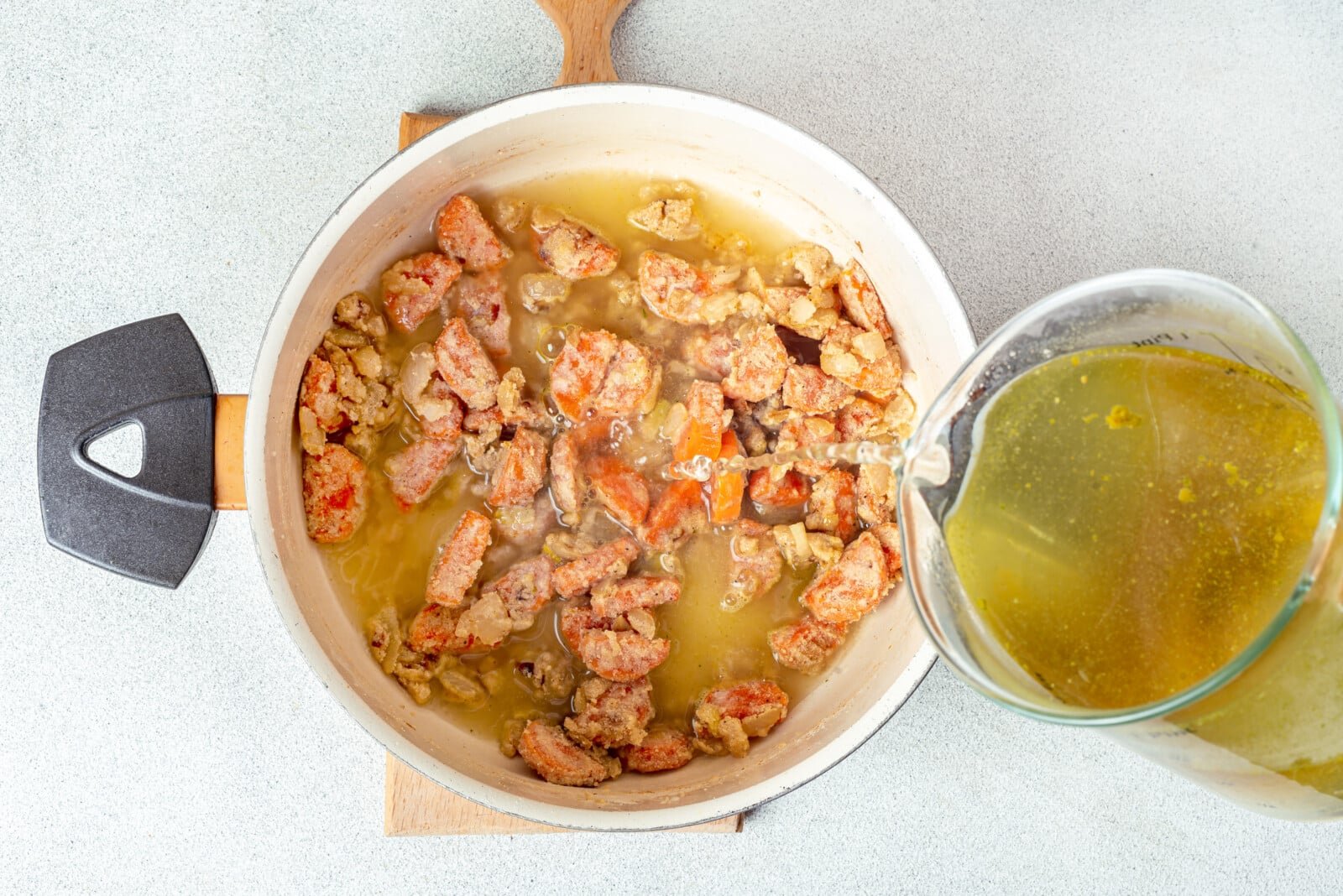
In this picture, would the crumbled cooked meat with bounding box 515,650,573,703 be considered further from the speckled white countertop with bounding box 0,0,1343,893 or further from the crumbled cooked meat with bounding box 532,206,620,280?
the crumbled cooked meat with bounding box 532,206,620,280

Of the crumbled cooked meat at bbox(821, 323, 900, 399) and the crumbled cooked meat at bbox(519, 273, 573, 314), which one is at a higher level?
the crumbled cooked meat at bbox(519, 273, 573, 314)

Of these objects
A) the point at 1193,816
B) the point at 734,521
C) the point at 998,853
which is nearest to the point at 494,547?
the point at 734,521

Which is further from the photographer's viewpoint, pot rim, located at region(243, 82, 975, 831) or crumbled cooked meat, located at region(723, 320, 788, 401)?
crumbled cooked meat, located at region(723, 320, 788, 401)

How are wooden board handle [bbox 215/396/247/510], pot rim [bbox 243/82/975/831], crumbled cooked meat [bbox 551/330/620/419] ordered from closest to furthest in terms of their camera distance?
pot rim [bbox 243/82/975/831], wooden board handle [bbox 215/396/247/510], crumbled cooked meat [bbox 551/330/620/419]

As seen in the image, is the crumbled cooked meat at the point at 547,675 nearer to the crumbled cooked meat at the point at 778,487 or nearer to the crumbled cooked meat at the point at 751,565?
the crumbled cooked meat at the point at 751,565

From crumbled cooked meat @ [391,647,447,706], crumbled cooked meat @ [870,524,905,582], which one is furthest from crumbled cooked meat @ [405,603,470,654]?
crumbled cooked meat @ [870,524,905,582]

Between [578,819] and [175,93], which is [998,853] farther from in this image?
[175,93]

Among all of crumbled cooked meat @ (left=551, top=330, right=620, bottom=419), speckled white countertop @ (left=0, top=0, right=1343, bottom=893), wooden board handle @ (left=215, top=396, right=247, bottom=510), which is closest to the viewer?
wooden board handle @ (left=215, top=396, right=247, bottom=510)
